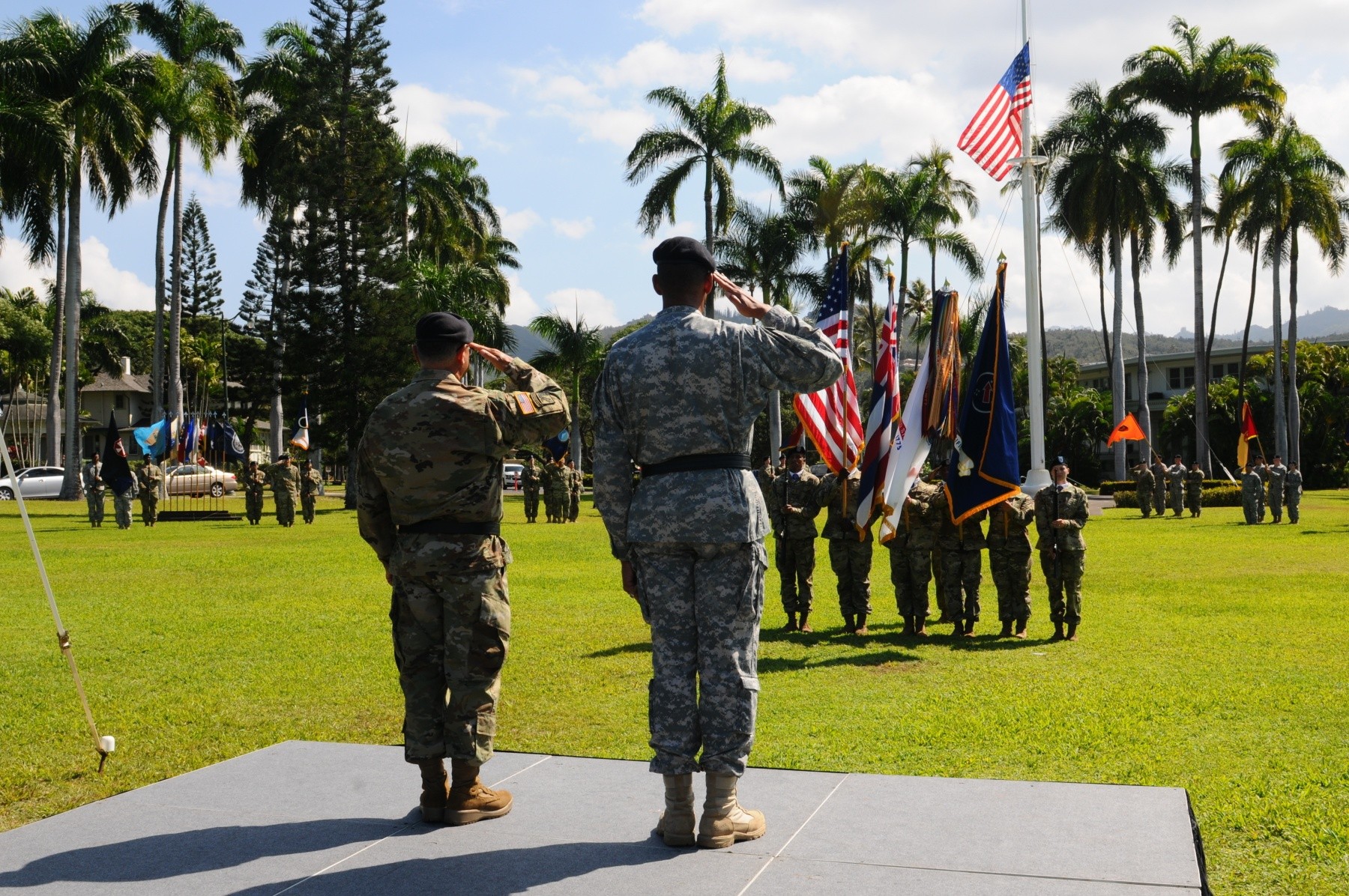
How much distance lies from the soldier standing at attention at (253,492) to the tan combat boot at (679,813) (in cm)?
2797

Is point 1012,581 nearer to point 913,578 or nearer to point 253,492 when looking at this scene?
point 913,578

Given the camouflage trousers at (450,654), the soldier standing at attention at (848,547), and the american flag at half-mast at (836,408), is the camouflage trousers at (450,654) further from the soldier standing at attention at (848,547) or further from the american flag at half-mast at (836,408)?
the soldier standing at attention at (848,547)

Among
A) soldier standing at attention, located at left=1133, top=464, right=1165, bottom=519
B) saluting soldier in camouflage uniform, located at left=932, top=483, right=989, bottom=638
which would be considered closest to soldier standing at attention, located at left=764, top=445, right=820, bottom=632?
saluting soldier in camouflage uniform, located at left=932, top=483, right=989, bottom=638

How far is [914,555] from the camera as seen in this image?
12133 mm

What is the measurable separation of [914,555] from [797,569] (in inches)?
47.9

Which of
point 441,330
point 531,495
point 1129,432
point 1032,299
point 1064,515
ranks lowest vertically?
point 1064,515

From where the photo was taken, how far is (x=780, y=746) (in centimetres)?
690

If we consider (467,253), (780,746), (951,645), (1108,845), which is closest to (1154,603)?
(951,645)

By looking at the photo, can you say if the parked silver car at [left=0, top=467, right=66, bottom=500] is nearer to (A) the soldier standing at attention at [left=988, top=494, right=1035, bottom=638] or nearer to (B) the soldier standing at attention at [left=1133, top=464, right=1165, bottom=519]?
(B) the soldier standing at attention at [left=1133, top=464, right=1165, bottom=519]

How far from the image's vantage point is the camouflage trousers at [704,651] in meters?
4.30

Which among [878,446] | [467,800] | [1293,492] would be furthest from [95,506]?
[1293,492]

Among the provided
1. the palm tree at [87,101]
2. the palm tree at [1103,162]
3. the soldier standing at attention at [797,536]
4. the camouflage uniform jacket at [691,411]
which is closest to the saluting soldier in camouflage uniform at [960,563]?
the soldier standing at attention at [797,536]

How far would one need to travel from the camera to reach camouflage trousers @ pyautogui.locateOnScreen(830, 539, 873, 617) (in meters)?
12.1

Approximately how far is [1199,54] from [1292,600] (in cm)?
3789
